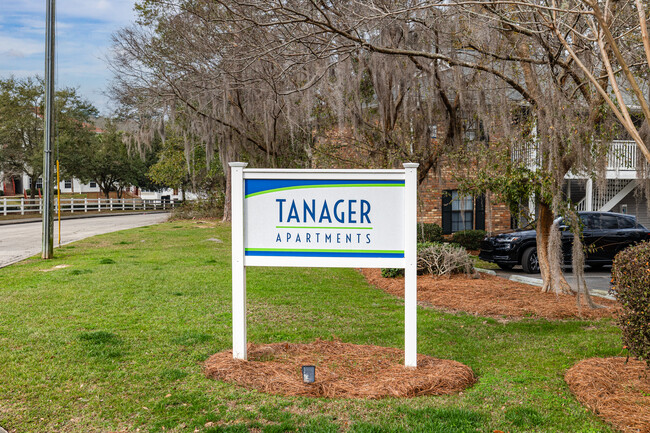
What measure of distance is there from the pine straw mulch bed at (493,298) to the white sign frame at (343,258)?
134 inches

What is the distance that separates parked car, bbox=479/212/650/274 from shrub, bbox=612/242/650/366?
365 inches

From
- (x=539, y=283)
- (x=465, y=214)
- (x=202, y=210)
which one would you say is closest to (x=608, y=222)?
(x=539, y=283)

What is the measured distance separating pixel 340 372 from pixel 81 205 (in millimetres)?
42694

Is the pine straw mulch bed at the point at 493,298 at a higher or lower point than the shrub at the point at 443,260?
lower

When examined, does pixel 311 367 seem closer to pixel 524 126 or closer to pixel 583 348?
pixel 583 348

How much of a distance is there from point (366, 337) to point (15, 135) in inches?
1535

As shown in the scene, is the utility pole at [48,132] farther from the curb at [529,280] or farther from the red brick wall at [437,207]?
the red brick wall at [437,207]

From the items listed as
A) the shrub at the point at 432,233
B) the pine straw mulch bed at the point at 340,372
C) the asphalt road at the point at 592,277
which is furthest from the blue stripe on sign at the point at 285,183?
the shrub at the point at 432,233

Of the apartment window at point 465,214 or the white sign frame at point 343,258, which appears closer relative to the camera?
the white sign frame at point 343,258

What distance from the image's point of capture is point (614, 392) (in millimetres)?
4473

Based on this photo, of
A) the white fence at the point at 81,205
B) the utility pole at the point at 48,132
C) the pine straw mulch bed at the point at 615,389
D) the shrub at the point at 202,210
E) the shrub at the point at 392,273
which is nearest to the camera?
the pine straw mulch bed at the point at 615,389

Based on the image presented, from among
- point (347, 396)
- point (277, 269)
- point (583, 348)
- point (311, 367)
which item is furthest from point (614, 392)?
point (277, 269)

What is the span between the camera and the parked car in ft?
45.4

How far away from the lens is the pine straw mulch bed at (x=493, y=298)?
26.5 ft
